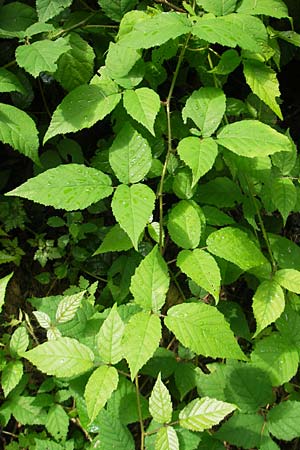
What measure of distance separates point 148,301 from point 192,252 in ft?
0.65

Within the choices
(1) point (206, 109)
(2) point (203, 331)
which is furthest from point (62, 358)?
(1) point (206, 109)

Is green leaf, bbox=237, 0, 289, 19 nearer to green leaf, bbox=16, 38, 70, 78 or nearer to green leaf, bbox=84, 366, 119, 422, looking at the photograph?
green leaf, bbox=16, 38, 70, 78

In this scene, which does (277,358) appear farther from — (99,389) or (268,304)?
(99,389)

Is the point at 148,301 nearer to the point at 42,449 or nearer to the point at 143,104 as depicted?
the point at 143,104

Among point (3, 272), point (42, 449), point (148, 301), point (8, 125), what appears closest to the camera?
point (148, 301)

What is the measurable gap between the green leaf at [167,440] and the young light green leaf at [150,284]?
0.34 m

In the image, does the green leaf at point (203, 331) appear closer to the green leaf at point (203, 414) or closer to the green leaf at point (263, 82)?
the green leaf at point (203, 414)

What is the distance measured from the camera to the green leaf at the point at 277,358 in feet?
5.05

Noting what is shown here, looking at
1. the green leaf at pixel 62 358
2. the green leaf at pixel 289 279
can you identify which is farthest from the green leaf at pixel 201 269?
the green leaf at pixel 62 358

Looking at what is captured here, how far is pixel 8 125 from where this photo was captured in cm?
152

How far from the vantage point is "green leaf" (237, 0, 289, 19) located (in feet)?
5.03

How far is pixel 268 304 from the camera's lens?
1468mm

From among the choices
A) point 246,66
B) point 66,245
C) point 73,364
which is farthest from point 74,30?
point 73,364

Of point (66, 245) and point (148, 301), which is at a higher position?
point (148, 301)
